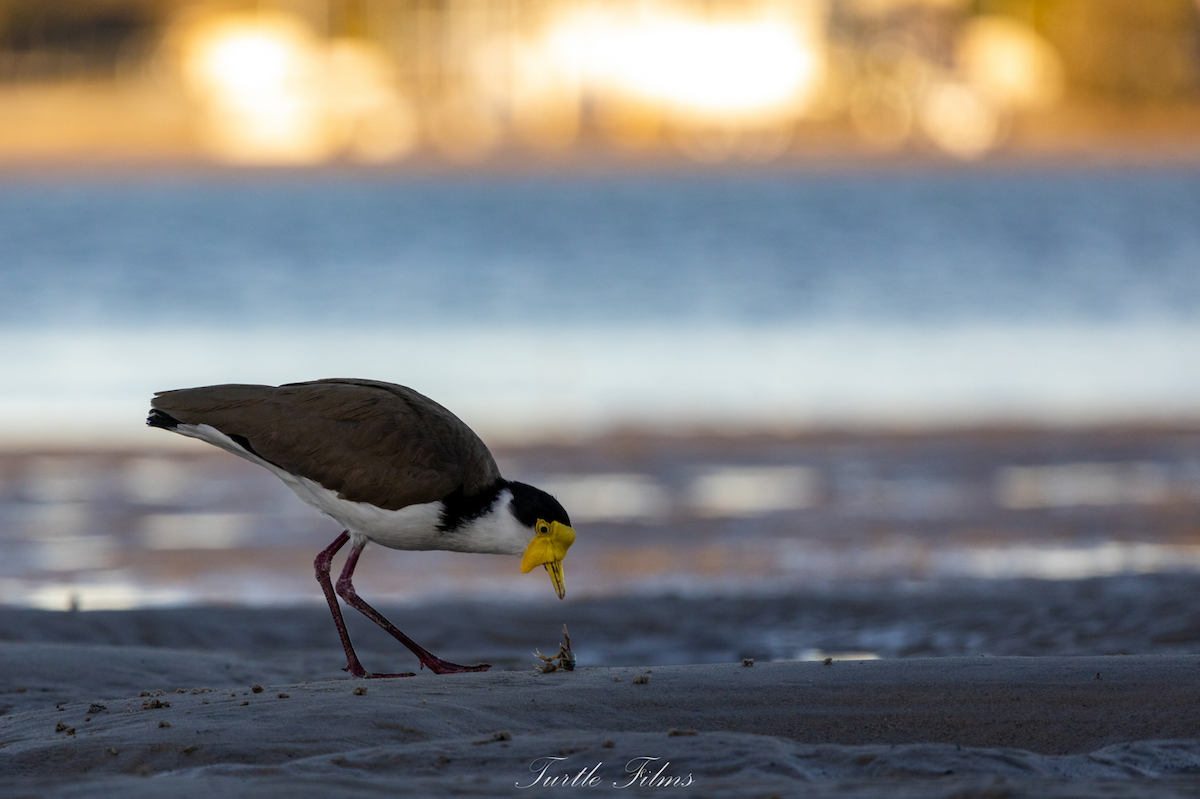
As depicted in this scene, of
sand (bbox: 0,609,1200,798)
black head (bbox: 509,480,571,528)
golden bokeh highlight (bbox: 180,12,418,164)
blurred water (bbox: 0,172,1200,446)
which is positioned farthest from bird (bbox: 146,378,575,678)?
golden bokeh highlight (bbox: 180,12,418,164)

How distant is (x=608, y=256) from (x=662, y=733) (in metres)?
27.1

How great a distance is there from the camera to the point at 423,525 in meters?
5.22

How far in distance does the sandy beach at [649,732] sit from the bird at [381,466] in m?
0.53

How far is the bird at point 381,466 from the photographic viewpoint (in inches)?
204

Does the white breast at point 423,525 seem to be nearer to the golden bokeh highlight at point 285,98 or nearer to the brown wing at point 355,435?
the brown wing at point 355,435

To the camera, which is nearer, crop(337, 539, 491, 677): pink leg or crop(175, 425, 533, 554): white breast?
crop(175, 425, 533, 554): white breast

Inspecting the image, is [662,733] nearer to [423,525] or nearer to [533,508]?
[533,508]

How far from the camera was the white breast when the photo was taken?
5184mm

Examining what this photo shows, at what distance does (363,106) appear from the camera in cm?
7138

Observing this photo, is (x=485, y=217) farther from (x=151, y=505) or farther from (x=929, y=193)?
(x=151, y=505)

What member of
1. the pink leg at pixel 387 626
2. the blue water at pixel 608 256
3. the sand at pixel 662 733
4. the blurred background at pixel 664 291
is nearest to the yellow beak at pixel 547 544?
the sand at pixel 662 733

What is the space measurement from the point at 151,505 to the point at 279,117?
203ft

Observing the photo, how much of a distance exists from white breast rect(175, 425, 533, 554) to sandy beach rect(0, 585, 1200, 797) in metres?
0.49

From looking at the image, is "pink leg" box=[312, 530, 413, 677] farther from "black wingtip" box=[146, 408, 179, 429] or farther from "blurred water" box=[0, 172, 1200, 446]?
"blurred water" box=[0, 172, 1200, 446]
